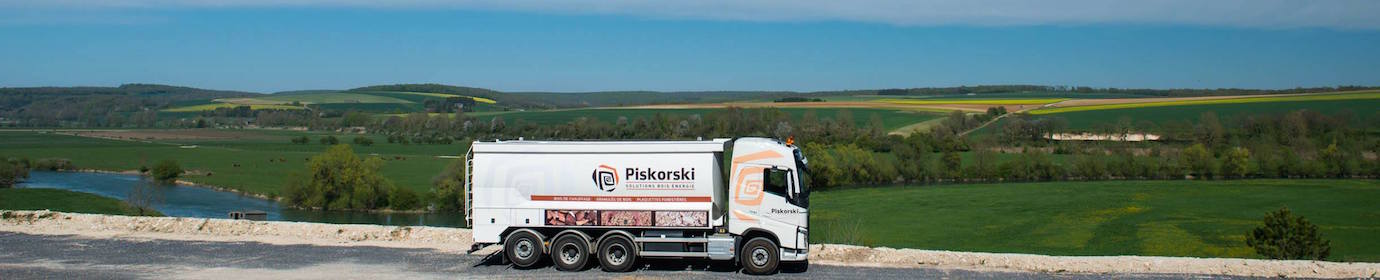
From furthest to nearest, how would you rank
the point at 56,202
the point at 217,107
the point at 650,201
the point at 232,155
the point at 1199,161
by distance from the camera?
the point at 217,107 < the point at 232,155 < the point at 1199,161 < the point at 56,202 < the point at 650,201

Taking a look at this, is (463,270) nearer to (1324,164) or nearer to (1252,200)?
(1252,200)

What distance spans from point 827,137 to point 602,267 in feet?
283

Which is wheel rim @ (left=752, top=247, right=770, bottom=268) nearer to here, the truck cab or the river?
the truck cab

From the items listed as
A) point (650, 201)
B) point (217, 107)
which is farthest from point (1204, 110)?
point (217, 107)

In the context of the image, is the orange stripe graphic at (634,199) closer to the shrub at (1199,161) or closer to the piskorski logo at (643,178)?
the piskorski logo at (643,178)

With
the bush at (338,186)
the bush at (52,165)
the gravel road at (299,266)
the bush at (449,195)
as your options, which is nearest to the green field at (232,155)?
the bush at (52,165)

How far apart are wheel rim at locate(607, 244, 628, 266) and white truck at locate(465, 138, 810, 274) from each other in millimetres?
18

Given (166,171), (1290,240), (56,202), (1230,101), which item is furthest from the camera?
(1230,101)

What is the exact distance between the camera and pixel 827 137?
102 m

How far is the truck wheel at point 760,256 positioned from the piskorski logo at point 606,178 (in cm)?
257

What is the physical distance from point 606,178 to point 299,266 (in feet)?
19.3

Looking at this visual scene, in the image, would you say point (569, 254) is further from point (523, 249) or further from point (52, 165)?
point (52, 165)

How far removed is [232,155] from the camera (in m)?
103

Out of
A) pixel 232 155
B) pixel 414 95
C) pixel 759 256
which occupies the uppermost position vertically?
pixel 414 95
